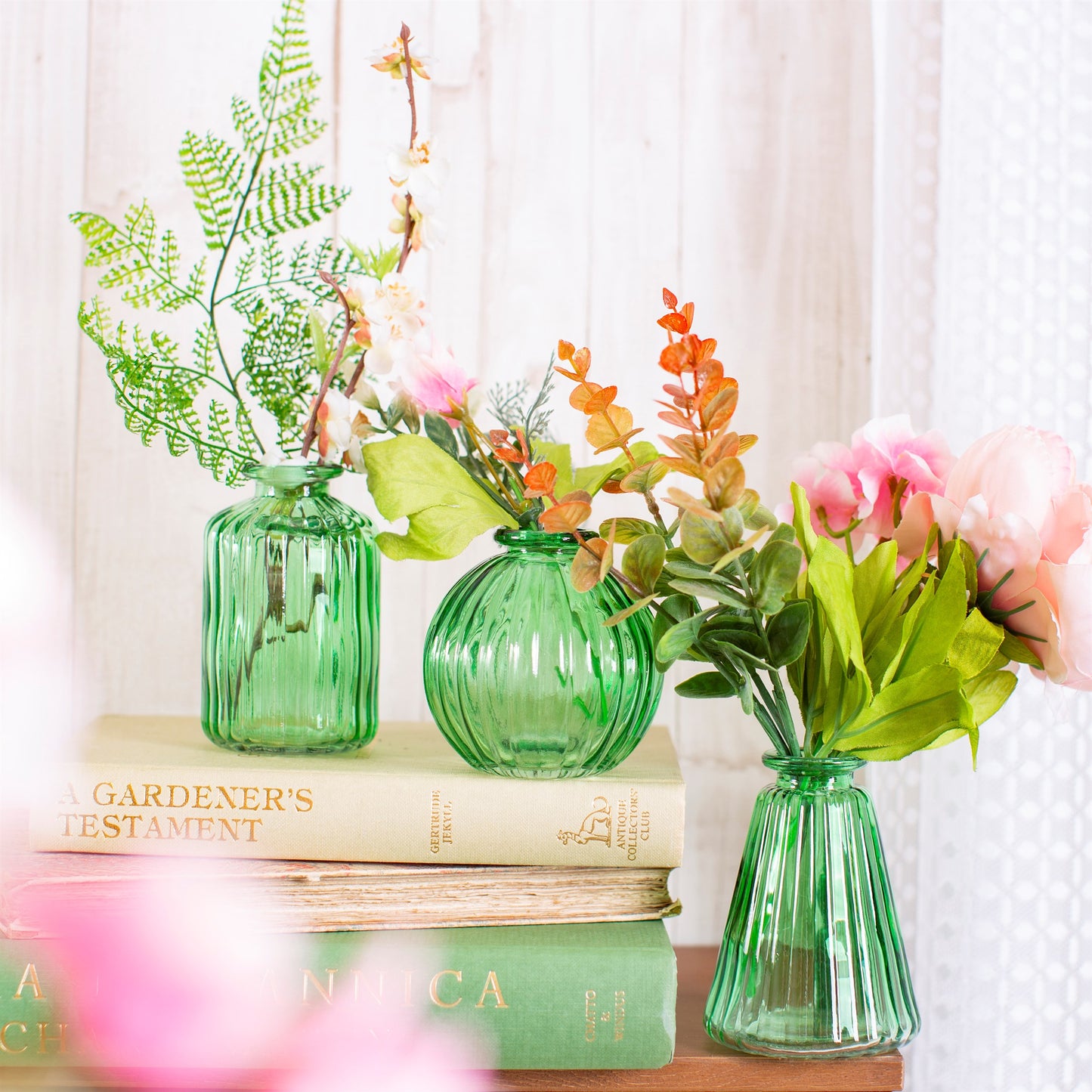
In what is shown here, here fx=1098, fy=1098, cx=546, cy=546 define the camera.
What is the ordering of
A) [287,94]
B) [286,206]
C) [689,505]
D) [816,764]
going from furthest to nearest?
[287,94]
[286,206]
[816,764]
[689,505]

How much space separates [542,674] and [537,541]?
0.08 meters

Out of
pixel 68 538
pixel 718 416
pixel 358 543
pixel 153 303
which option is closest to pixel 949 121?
pixel 718 416

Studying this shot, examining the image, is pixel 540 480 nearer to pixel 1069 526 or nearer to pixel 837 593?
pixel 837 593

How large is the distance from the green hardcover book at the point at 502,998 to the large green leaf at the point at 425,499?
0.24 meters

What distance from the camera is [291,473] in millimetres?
709

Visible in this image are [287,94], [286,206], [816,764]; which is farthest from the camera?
[287,94]

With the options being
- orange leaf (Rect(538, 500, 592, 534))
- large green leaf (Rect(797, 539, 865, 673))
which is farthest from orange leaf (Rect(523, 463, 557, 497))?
large green leaf (Rect(797, 539, 865, 673))

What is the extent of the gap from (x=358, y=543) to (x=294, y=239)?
0.32 m

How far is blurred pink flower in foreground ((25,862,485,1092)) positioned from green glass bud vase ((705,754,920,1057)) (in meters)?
0.16

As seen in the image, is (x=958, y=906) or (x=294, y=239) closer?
(x=958, y=906)

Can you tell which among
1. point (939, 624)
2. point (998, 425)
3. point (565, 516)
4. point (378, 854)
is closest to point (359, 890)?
point (378, 854)

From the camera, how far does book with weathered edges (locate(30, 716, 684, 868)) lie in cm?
63

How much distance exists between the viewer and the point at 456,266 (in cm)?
92

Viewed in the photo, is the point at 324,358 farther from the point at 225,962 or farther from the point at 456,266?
the point at 225,962
